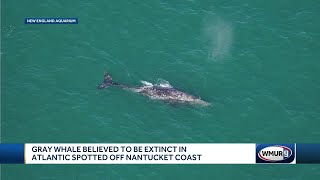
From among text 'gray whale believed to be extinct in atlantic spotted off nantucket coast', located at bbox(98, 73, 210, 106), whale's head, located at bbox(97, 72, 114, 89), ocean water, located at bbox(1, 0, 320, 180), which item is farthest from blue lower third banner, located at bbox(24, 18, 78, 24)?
text 'gray whale believed to be extinct in atlantic spotted off nantucket coast', located at bbox(98, 73, 210, 106)

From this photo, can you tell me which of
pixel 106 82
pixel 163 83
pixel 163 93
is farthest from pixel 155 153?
pixel 106 82

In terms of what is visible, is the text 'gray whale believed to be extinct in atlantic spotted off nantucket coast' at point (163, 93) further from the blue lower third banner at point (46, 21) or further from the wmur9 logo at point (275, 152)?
the wmur9 logo at point (275, 152)

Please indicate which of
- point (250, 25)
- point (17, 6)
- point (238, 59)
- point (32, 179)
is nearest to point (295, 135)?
point (238, 59)

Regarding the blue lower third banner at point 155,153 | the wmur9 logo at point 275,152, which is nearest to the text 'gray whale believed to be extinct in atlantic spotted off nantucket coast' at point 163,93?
the blue lower third banner at point 155,153

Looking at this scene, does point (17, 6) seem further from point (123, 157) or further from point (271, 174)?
point (271, 174)

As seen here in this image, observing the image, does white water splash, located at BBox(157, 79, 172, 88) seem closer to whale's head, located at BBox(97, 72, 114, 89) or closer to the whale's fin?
the whale's fin

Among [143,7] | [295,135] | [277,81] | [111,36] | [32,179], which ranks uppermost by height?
[143,7]
